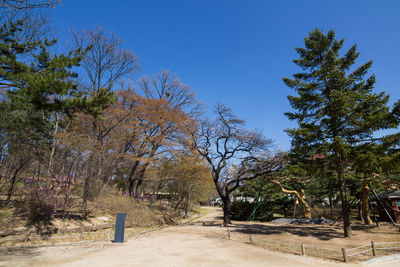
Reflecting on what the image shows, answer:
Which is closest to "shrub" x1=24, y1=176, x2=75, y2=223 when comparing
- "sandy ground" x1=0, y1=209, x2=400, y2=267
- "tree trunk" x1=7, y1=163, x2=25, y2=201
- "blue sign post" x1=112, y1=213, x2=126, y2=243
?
"tree trunk" x1=7, y1=163, x2=25, y2=201

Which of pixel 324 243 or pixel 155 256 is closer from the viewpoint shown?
pixel 155 256

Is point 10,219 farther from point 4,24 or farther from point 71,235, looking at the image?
point 4,24

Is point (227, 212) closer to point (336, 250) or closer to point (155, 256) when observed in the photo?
point (336, 250)

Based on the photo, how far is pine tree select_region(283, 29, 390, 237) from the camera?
12.5m

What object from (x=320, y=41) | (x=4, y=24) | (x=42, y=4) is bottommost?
(x=42, y=4)

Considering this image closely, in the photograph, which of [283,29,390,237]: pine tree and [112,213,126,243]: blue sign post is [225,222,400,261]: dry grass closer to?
[283,29,390,237]: pine tree

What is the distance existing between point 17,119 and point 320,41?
22.6 m

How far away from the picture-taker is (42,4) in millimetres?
6777

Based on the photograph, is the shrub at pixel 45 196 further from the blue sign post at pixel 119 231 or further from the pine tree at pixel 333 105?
the pine tree at pixel 333 105

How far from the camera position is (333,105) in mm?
13016

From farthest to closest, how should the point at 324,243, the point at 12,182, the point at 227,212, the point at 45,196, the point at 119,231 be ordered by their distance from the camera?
the point at 227,212, the point at 12,182, the point at 45,196, the point at 119,231, the point at 324,243

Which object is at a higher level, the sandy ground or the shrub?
the shrub

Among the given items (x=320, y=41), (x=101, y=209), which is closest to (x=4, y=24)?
(x=101, y=209)

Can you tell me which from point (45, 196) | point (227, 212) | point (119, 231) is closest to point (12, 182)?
point (45, 196)
